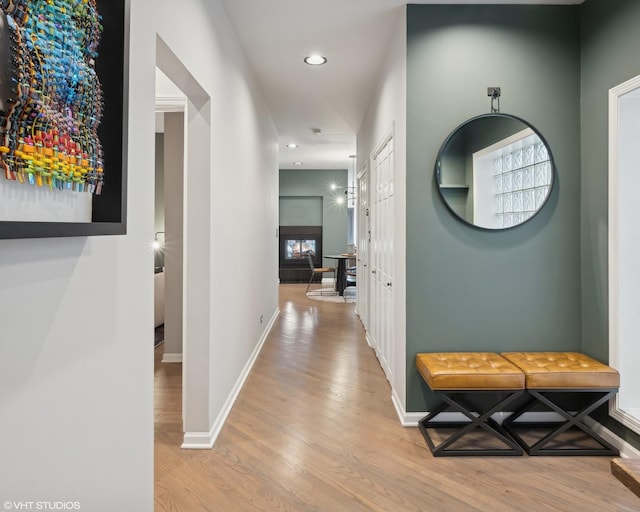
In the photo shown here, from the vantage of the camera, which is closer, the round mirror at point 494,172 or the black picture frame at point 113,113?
the black picture frame at point 113,113

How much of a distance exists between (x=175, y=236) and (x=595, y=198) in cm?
361

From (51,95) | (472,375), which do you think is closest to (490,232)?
(472,375)

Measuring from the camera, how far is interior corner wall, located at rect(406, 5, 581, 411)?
9.01 feet

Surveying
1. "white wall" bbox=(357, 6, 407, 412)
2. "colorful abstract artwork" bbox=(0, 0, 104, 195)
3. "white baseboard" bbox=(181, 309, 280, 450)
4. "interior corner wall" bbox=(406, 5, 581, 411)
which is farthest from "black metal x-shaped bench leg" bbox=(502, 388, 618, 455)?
"colorful abstract artwork" bbox=(0, 0, 104, 195)

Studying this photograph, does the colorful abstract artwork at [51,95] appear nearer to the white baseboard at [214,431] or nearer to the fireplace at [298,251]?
the white baseboard at [214,431]

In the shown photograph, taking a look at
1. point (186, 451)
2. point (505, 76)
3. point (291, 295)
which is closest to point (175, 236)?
point (186, 451)

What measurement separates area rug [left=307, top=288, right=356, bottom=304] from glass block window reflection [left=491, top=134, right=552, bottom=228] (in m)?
5.27

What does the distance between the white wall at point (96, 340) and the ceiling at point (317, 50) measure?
0.62 m

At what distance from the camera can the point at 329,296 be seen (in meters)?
8.59

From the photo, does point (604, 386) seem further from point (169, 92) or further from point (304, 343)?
A: point (169, 92)

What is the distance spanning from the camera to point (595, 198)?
8.61ft

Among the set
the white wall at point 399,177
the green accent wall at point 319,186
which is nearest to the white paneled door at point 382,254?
the white wall at point 399,177

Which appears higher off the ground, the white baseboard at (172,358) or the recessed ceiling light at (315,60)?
the recessed ceiling light at (315,60)

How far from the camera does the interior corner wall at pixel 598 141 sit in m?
2.38
